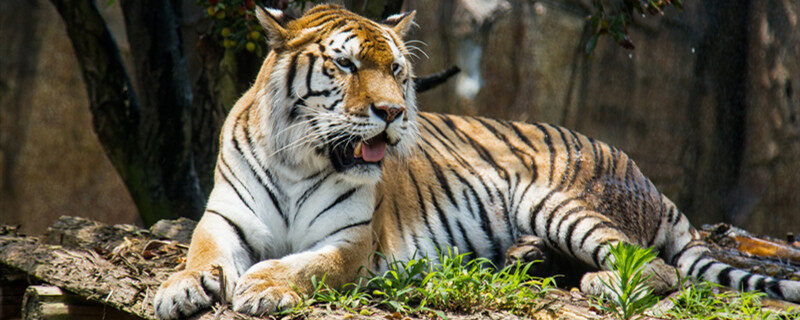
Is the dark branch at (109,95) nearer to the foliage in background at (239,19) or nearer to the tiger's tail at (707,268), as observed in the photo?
the foliage in background at (239,19)

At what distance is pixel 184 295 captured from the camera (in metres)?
2.63

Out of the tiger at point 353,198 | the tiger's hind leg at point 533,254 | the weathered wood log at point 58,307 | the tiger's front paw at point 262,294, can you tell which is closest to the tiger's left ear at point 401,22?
→ the tiger at point 353,198

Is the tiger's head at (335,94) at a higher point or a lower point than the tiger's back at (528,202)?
higher

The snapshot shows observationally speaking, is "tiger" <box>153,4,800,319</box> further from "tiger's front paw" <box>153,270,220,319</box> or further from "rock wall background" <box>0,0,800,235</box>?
"rock wall background" <box>0,0,800,235</box>

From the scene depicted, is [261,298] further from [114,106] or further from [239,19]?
[114,106]

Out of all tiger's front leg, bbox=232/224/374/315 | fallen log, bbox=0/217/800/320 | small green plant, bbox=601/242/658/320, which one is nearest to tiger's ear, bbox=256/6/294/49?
tiger's front leg, bbox=232/224/374/315

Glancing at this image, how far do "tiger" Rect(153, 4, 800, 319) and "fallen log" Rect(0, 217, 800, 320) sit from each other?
180 millimetres

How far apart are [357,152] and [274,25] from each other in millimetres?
673

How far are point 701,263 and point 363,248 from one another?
197 centimetres

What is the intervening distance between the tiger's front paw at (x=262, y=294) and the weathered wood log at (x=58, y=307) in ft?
1.88

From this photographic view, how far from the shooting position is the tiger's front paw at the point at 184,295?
261cm

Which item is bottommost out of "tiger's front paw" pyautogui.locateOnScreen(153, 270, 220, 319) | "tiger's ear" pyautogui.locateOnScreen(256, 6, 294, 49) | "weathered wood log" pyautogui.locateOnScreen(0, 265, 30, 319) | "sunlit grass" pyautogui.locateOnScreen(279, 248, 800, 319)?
"weathered wood log" pyautogui.locateOnScreen(0, 265, 30, 319)

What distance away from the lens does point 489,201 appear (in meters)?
4.19

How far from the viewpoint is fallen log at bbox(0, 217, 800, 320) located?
2.84 metres
